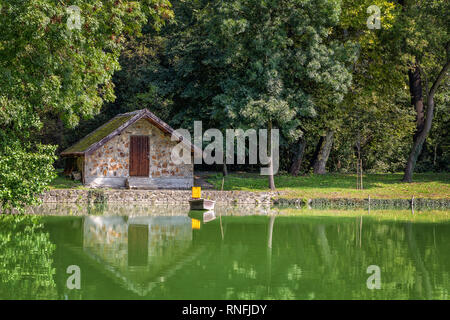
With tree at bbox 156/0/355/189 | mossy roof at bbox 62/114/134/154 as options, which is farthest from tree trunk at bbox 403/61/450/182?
mossy roof at bbox 62/114/134/154

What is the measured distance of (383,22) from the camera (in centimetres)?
3241

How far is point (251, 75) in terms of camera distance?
30.5m

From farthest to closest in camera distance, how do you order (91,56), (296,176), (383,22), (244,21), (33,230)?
(296,176), (383,22), (244,21), (91,56), (33,230)

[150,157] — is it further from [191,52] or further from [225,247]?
[225,247]

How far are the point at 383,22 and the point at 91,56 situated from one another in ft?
61.3

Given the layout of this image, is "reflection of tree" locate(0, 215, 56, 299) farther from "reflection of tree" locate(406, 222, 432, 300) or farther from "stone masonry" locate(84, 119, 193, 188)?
"stone masonry" locate(84, 119, 193, 188)

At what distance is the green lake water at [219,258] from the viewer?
1006 cm

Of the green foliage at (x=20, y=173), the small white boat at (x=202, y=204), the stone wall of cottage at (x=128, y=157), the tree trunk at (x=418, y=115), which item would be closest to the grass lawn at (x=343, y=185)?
the tree trunk at (x=418, y=115)

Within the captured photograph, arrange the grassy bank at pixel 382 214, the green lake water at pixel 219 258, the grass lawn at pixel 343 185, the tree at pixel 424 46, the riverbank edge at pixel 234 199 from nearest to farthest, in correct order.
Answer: the green lake water at pixel 219 258, the grassy bank at pixel 382 214, the riverbank edge at pixel 234 199, the grass lawn at pixel 343 185, the tree at pixel 424 46

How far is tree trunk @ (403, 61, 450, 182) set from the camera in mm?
33906

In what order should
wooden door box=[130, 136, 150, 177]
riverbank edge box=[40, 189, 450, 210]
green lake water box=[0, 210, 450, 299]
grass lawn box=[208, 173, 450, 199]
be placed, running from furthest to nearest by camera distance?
wooden door box=[130, 136, 150, 177], grass lawn box=[208, 173, 450, 199], riverbank edge box=[40, 189, 450, 210], green lake water box=[0, 210, 450, 299]

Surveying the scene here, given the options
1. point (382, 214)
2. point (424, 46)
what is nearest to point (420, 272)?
point (382, 214)

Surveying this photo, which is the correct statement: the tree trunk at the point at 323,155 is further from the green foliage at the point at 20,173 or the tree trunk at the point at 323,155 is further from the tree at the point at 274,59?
the green foliage at the point at 20,173
